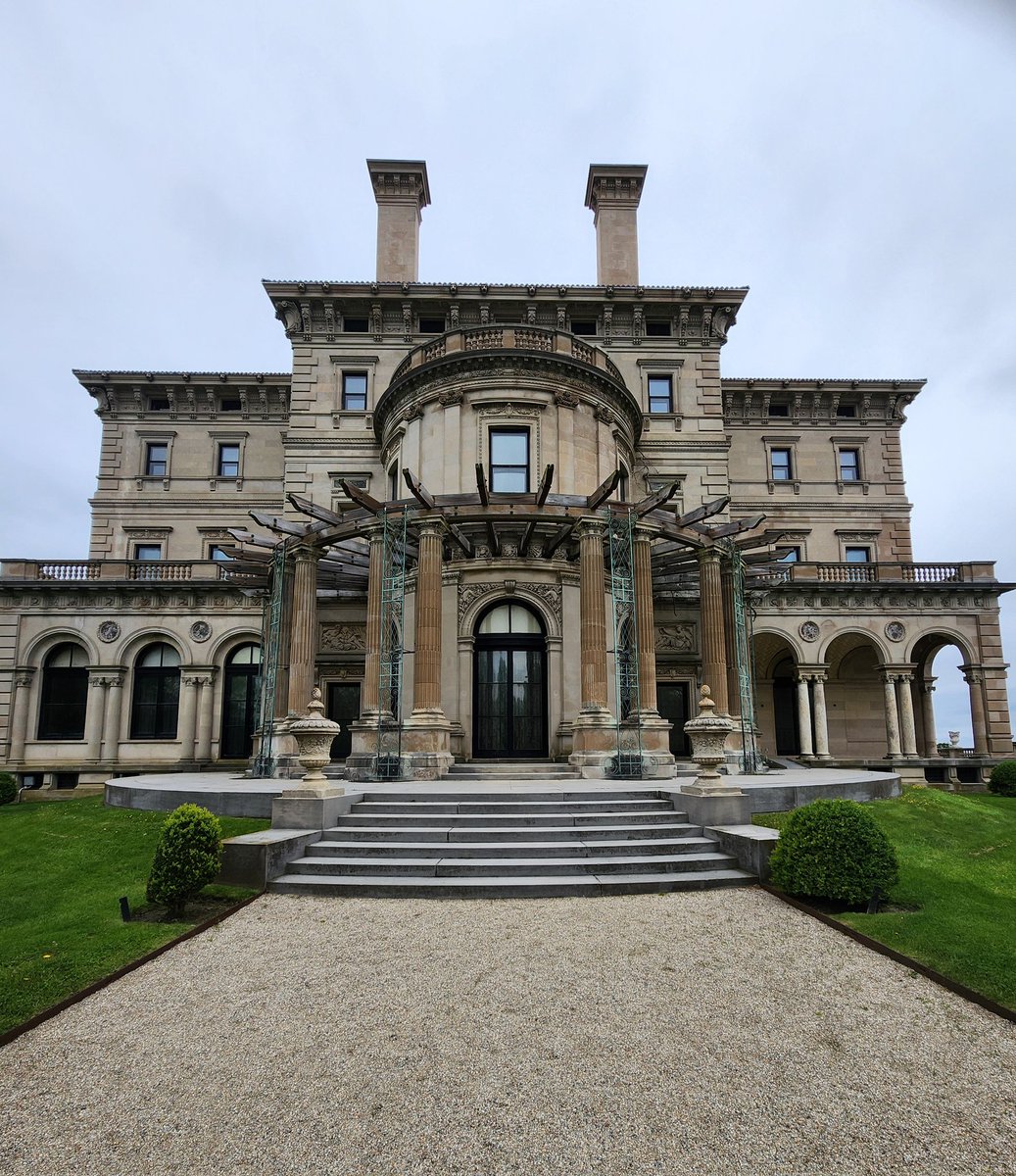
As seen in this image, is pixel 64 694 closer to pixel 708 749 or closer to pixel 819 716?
pixel 708 749

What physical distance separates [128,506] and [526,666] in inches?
870

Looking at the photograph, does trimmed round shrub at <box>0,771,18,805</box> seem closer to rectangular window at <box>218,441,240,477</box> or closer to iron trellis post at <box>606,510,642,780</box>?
rectangular window at <box>218,441,240,477</box>

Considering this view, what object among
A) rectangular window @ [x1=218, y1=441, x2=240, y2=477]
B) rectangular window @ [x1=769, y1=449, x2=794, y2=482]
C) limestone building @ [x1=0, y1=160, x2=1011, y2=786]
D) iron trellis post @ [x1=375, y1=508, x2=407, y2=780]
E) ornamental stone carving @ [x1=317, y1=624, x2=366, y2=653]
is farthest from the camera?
rectangular window @ [x1=769, y1=449, x2=794, y2=482]

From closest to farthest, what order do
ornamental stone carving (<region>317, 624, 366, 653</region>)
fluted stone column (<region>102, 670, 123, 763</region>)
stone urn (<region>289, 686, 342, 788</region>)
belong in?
1. stone urn (<region>289, 686, 342, 788</region>)
2. ornamental stone carving (<region>317, 624, 366, 653</region>)
3. fluted stone column (<region>102, 670, 123, 763</region>)

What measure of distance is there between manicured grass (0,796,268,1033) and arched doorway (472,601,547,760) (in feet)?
30.6

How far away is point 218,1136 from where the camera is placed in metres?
4.01

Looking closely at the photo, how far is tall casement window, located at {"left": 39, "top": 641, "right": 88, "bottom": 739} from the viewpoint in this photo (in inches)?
1073

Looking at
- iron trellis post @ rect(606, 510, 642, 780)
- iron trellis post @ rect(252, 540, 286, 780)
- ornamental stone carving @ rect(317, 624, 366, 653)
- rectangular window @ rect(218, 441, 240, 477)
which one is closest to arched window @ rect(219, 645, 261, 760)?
ornamental stone carving @ rect(317, 624, 366, 653)

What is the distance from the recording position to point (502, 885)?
923 cm

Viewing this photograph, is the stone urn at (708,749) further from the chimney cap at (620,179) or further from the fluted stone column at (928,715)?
the chimney cap at (620,179)

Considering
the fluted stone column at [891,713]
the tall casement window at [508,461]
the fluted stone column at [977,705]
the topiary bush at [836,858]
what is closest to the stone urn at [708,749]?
the topiary bush at [836,858]

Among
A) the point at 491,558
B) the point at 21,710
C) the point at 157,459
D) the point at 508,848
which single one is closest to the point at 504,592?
the point at 491,558

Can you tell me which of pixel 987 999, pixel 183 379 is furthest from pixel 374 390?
pixel 987 999

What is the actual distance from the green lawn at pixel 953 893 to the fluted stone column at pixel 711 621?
20.0 feet
